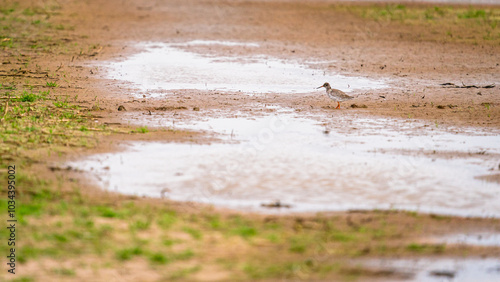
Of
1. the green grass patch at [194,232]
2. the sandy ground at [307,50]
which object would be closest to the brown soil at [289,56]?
the sandy ground at [307,50]

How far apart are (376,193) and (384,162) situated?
1332 mm

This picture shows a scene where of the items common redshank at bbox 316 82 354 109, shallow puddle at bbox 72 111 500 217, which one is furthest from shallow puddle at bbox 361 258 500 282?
common redshank at bbox 316 82 354 109

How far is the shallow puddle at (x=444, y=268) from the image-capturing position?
247 inches

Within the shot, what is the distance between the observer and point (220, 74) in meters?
16.7

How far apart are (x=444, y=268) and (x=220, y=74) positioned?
10.9 metres

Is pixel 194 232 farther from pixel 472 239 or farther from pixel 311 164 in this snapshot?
pixel 311 164

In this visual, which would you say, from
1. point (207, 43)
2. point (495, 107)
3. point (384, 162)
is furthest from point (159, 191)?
point (207, 43)

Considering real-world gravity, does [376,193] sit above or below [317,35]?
below

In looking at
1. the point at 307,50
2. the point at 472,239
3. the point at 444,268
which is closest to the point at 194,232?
the point at 444,268

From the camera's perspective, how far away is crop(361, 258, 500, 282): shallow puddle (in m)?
6.27

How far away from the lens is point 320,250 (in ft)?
21.8

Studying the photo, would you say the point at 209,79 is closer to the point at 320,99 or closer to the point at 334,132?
the point at 320,99

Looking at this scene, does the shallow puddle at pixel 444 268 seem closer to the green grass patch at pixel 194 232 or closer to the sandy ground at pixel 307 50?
the green grass patch at pixel 194 232

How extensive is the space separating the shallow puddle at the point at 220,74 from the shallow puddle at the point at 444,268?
8432 millimetres
